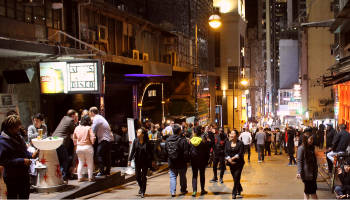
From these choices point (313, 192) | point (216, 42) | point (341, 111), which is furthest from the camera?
point (216, 42)

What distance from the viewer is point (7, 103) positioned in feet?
36.8

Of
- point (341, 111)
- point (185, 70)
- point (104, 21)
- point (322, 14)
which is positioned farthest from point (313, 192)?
point (322, 14)

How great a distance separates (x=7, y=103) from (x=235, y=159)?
7.14 meters

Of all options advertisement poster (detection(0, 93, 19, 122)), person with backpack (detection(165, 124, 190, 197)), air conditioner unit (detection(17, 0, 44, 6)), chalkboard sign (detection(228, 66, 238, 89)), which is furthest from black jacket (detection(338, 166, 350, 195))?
chalkboard sign (detection(228, 66, 238, 89))

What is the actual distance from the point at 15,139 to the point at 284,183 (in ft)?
29.2

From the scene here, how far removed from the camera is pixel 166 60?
84.1ft

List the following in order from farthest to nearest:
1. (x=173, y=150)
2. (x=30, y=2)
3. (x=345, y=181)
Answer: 1. (x=30, y=2)
2. (x=173, y=150)
3. (x=345, y=181)

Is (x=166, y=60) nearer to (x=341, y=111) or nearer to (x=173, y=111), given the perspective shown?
(x=173, y=111)

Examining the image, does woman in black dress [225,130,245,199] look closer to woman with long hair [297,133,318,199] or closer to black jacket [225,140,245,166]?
black jacket [225,140,245,166]

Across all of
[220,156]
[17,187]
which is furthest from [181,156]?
[17,187]

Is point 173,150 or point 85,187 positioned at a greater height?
point 173,150

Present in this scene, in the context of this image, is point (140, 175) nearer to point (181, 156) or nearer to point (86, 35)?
point (181, 156)

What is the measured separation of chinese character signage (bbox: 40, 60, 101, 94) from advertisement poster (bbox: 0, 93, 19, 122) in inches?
35.7

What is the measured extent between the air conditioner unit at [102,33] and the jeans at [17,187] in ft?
35.2
